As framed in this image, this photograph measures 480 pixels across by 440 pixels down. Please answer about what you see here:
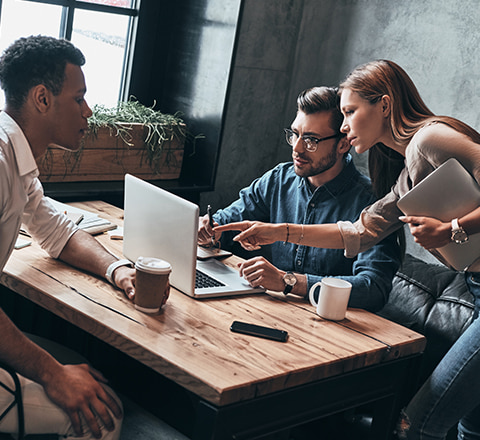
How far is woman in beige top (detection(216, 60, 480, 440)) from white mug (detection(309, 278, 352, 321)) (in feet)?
0.84

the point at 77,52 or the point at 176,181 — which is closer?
the point at 77,52

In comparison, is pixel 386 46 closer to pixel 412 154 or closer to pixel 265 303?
pixel 412 154

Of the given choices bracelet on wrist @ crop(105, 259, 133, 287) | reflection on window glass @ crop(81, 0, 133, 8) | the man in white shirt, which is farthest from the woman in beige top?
reflection on window glass @ crop(81, 0, 133, 8)

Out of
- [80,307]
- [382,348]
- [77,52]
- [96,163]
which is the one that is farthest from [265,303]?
[96,163]

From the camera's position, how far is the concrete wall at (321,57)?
299cm

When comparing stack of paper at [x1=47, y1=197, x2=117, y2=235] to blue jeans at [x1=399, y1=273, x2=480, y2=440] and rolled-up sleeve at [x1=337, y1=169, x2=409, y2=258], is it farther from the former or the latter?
blue jeans at [x1=399, y1=273, x2=480, y2=440]

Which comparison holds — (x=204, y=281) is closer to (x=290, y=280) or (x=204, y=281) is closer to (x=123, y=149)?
(x=290, y=280)

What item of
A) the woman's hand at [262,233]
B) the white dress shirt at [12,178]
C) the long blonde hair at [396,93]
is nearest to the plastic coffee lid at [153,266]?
the white dress shirt at [12,178]

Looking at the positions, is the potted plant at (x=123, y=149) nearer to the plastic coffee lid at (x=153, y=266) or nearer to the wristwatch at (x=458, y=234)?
the plastic coffee lid at (x=153, y=266)

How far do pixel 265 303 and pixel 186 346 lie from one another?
44cm

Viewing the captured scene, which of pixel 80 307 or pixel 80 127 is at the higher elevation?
pixel 80 127

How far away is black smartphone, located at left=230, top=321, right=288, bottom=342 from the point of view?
1704 mm

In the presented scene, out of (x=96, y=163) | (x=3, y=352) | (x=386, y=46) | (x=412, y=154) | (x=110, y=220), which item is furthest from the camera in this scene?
(x=386, y=46)

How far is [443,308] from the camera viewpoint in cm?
263
